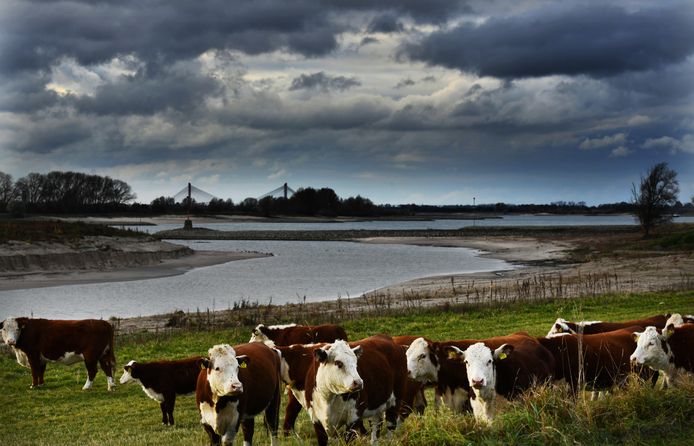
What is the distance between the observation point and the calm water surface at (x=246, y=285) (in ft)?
111

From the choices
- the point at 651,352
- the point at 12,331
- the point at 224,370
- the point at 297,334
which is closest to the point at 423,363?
the point at 224,370

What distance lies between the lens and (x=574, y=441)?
725 cm

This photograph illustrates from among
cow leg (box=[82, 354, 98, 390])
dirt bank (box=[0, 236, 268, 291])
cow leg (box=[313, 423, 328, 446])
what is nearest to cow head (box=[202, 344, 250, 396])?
cow leg (box=[313, 423, 328, 446])

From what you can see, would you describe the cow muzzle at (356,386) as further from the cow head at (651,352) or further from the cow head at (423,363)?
the cow head at (651,352)

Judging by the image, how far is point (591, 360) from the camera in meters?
10.4

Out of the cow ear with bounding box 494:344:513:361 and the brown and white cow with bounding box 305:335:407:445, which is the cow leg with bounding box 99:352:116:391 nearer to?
the brown and white cow with bounding box 305:335:407:445

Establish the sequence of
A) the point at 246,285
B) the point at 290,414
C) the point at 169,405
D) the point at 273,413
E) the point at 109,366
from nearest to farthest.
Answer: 1. the point at 273,413
2. the point at 290,414
3. the point at 169,405
4. the point at 109,366
5. the point at 246,285

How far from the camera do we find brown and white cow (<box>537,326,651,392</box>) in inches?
402

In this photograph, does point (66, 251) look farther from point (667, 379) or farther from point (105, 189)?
point (105, 189)

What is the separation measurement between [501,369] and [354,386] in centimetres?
257

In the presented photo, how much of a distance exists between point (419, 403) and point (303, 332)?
3.66 metres

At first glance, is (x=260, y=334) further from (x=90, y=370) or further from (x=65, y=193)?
(x=65, y=193)

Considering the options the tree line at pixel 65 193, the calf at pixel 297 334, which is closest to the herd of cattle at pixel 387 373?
the calf at pixel 297 334

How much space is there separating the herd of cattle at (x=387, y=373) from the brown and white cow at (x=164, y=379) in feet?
0.06
